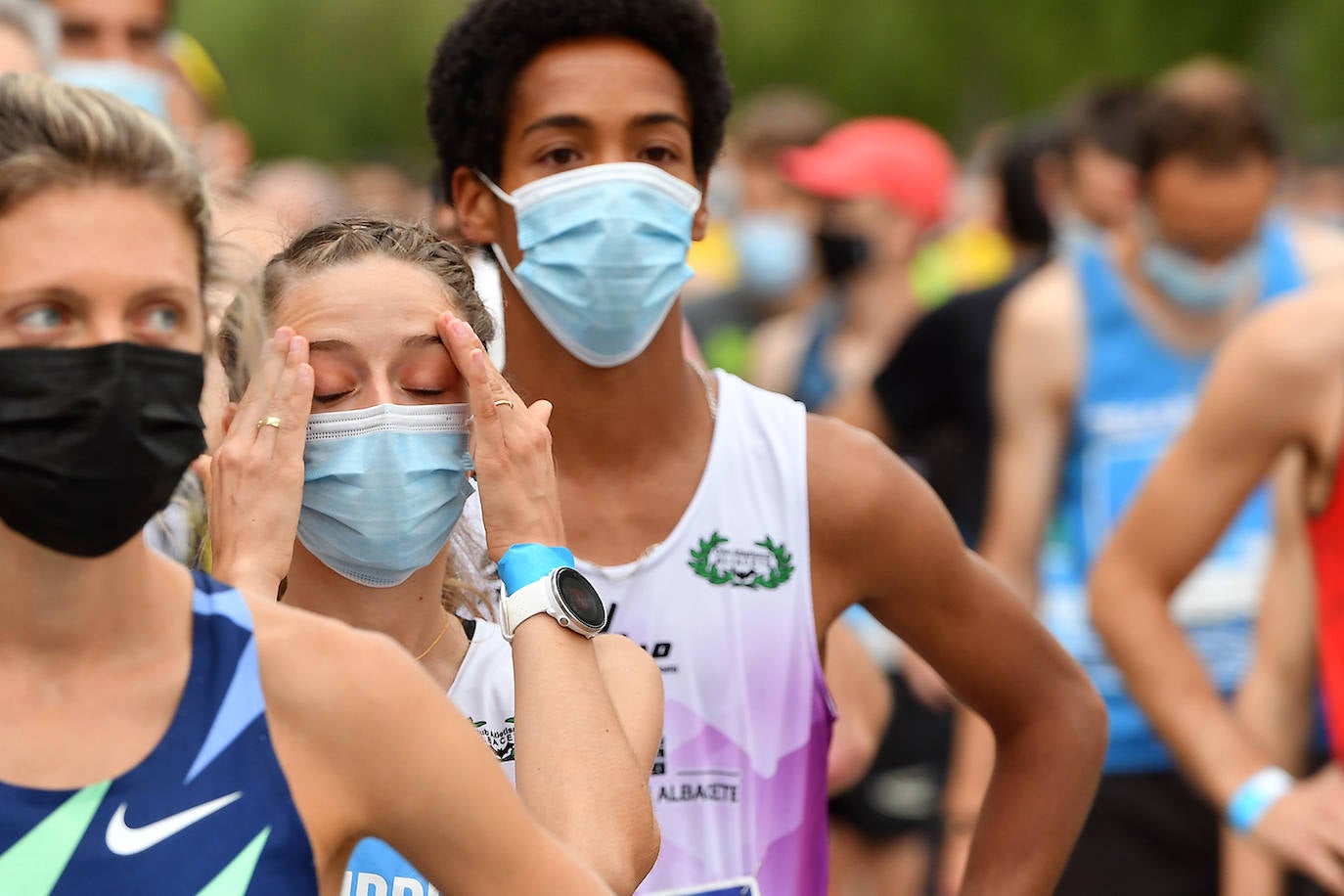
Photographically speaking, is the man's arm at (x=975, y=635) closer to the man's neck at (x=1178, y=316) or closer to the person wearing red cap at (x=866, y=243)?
the man's neck at (x=1178, y=316)

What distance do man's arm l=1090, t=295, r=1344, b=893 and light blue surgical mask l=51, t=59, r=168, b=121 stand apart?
2.80m

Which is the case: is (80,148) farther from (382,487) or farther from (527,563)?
(527,563)

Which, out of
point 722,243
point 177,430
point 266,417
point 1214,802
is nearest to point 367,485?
point 266,417

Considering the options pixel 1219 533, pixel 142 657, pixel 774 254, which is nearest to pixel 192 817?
pixel 142 657

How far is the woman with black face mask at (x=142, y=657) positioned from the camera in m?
2.21

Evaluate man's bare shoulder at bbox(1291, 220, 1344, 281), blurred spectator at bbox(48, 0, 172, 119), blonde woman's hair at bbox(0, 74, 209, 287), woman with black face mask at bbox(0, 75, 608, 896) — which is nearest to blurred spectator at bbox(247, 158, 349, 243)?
blurred spectator at bbox(48, 0, 172, 119)

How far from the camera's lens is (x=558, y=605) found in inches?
116

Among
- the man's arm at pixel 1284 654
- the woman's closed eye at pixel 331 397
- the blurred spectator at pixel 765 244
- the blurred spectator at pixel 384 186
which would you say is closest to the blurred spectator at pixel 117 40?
the man's arm at pixel 1284 654

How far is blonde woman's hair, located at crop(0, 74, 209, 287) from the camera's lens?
7.42 ft

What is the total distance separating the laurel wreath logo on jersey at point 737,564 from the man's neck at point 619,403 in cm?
22

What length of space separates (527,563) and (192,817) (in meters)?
0.83

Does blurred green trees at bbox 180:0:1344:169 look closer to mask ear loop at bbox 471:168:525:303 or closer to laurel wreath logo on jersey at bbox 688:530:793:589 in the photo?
mask ear loop at bbox 471:168:525:303

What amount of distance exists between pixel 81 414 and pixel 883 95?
3637cm

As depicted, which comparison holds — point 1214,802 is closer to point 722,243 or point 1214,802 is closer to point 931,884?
point 931,884
